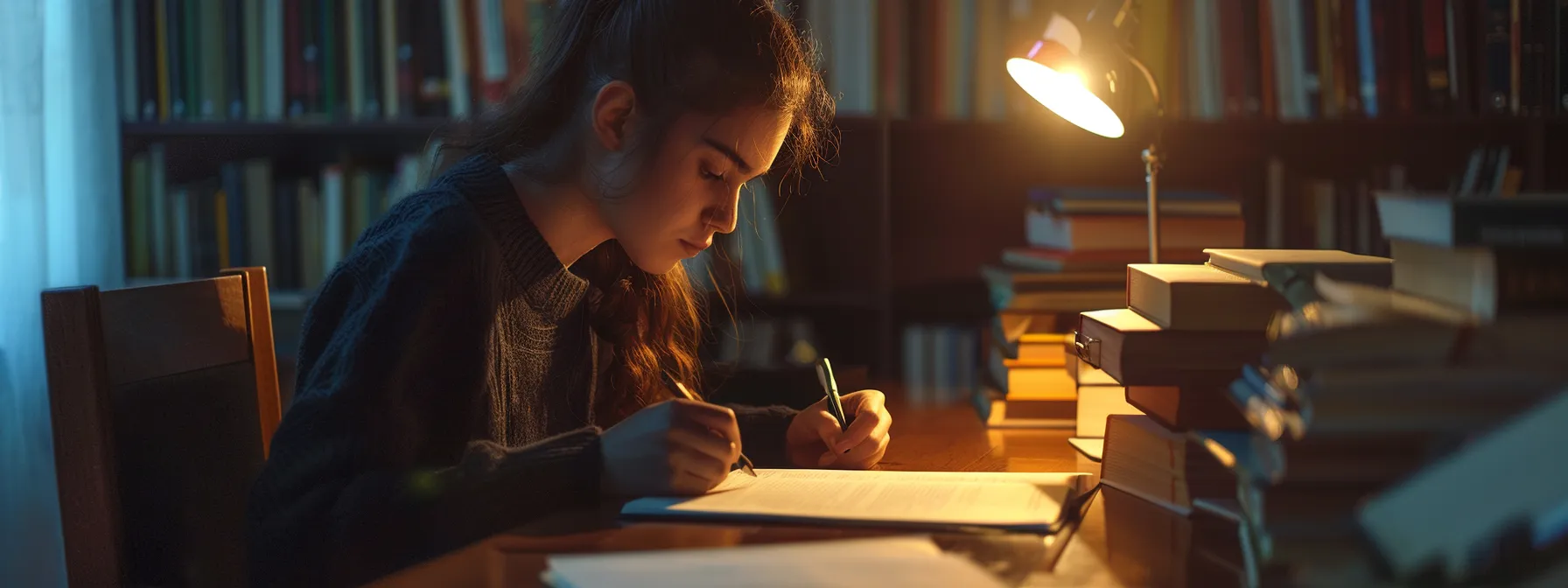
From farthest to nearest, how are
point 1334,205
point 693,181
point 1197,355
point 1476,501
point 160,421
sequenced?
point 1334,205 < point 693,181 < point 160,421 < point 1197,355 < point 1476,501

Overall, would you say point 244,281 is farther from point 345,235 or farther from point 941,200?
point 941,200

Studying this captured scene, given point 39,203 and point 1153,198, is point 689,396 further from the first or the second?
point 39,203

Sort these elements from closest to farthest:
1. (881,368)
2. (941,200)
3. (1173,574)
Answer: (1173,574), (881,368), (941,200)

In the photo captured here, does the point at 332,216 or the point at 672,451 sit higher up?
the point at 332,216

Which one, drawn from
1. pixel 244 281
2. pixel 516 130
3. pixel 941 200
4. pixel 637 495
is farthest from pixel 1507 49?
pixel 244 281

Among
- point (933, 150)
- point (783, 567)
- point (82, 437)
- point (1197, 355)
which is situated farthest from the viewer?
point (933, 150)

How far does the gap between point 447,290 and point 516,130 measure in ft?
1.01

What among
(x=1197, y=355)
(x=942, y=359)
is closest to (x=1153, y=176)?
(x=1197, y=355)

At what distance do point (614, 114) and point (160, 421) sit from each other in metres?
0.49

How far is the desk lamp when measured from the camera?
125 cm

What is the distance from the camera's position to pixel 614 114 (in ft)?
3.75

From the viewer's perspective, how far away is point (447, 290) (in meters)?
0.96

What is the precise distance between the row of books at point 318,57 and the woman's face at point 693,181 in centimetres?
101

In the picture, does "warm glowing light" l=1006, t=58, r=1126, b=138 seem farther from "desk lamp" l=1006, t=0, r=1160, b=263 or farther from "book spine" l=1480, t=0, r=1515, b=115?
"book spine" l=1480, t=0, r=1515, b=115
